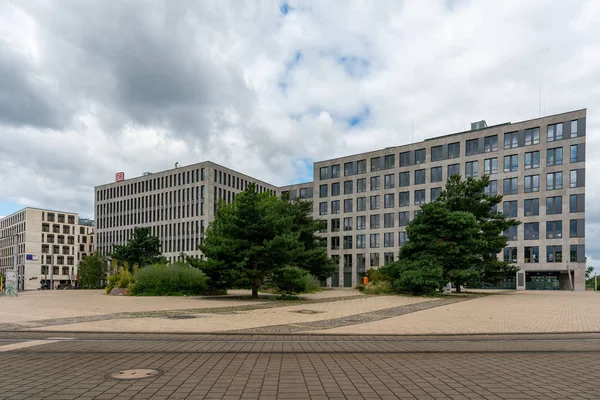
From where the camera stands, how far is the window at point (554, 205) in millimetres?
58906

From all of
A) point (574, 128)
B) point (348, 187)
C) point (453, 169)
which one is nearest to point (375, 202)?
point (348, 187)

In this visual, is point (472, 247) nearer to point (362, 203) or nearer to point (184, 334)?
point (184, 334)

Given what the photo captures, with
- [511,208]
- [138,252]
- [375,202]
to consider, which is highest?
[375,202]

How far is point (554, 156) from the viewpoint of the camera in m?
59.4

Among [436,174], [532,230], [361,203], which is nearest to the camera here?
[532,230]

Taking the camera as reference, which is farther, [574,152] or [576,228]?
Result: [574,152]

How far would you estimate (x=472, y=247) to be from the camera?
3191 centimetres

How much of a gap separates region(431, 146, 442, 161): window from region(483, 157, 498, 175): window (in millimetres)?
6974

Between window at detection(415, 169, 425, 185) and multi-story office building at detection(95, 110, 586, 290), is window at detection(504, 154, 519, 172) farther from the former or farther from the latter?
window at detection(415, 169, 425, 185)

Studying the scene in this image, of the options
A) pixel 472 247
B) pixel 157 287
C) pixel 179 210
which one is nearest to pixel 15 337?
pixel 157 287

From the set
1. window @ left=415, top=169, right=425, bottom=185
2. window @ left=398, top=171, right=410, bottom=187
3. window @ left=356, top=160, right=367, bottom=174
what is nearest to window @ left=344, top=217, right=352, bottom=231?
window @ left=356, top=160, right=367, bottom=174

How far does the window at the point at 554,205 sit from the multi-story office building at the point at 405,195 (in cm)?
12

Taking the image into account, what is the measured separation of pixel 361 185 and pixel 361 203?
3.20 metres

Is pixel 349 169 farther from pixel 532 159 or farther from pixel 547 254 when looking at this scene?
pixel 547 254
